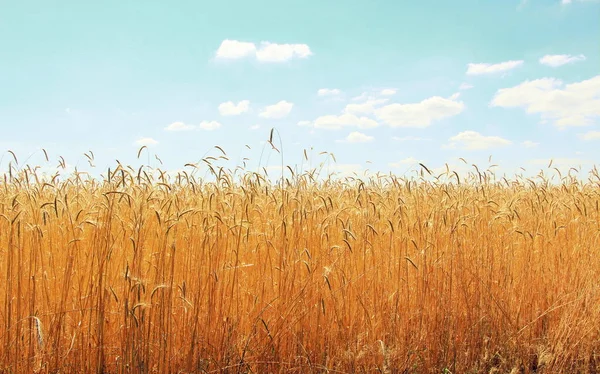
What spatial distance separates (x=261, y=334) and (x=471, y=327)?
132 centimetres

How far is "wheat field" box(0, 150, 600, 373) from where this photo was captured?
222 centimetres

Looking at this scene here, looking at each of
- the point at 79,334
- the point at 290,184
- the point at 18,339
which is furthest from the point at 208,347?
the point at 290,184

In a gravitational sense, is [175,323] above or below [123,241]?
below

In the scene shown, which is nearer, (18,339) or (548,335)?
(18,339)

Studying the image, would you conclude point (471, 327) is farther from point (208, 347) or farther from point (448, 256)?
point (208, 347)

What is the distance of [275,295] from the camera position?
99.4 inches

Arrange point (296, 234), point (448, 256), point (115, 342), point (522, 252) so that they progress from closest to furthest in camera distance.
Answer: point (115, 342) < point (296, 234) < point (448, 256) < point (522, 252)

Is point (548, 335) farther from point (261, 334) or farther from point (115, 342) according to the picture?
point (115, 342)

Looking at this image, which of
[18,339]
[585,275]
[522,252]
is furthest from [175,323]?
Result: [585,275]

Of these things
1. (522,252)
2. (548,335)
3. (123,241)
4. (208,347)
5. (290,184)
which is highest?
(290,184)

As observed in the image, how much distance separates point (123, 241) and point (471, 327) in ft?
7.19

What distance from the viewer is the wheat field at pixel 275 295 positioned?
2.22 meters

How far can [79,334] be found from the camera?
2279 mm

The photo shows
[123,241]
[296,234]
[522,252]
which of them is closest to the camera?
[296,234]
